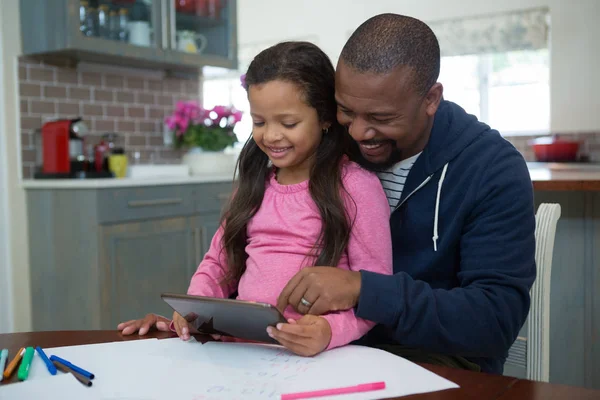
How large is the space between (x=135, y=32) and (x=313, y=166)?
2.45 metres

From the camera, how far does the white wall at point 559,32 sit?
5781mm

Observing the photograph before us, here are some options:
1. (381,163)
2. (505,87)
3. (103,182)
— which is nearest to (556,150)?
(505,87)

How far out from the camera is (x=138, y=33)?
3.35m

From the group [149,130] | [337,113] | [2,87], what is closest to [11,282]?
[2,87]

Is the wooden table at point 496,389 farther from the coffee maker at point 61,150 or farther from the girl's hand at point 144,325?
the coffee maker at point 61,150

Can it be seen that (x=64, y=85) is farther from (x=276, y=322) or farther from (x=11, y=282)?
(x=276, y=322)

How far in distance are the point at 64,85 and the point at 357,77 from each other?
255 cm

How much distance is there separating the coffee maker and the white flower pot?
0.68m

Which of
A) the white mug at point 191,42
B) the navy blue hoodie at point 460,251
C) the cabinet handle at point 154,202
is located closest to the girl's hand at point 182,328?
the navy blue hoodie at point 460,251

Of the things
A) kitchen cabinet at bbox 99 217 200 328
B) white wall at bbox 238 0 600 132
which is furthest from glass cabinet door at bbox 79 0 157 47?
white wall at bbox 238 0 600 132

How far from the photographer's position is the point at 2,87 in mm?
2975

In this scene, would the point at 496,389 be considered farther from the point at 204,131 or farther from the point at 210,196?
the point at 204,131

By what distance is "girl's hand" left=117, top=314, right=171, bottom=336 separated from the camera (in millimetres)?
1027

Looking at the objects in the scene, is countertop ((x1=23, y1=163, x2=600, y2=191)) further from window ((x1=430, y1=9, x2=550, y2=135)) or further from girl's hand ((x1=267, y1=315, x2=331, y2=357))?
window ((x1=430, y1=9, x2=550, y2=135))
